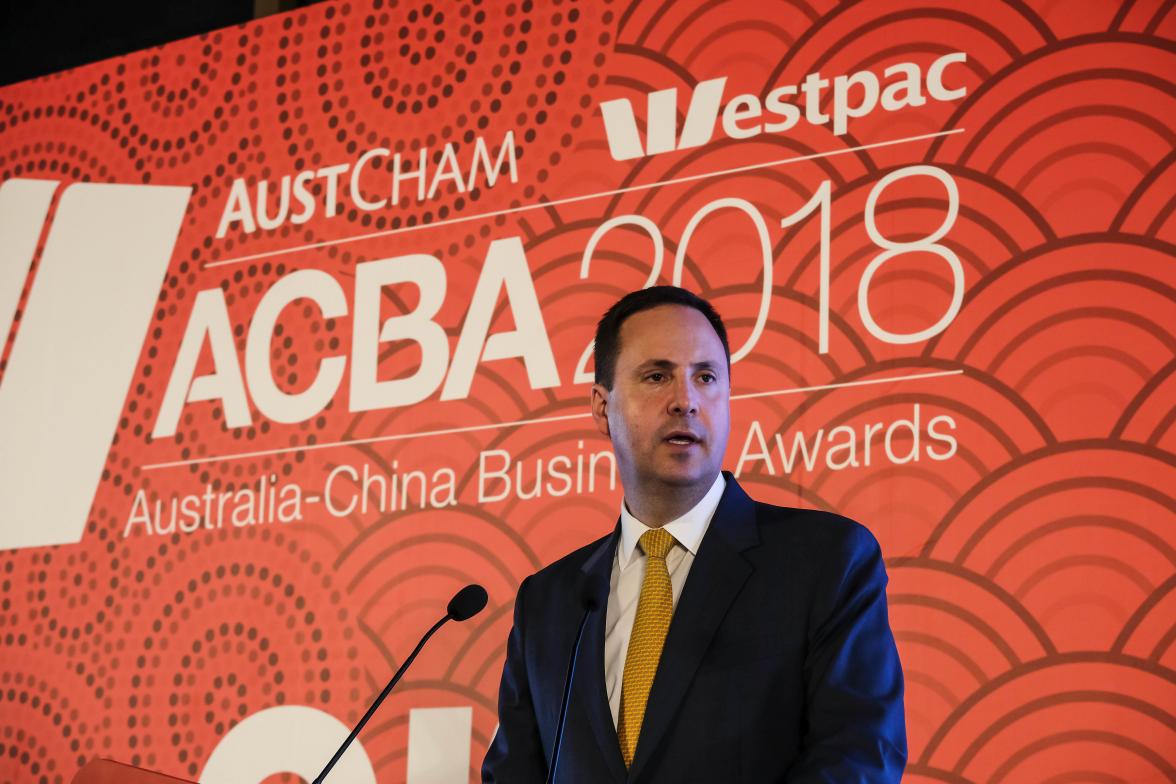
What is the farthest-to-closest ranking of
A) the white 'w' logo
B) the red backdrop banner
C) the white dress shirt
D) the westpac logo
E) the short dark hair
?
the westpac logo → the white 'w' logo → the red backdrop banner → the short dark hair → the white dress shirt

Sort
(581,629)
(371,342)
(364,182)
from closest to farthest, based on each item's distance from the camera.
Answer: (581,629) < (371,342) < (364,182)

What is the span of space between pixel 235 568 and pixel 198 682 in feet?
1.22

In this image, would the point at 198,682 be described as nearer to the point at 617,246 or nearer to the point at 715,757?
the point at 617,246

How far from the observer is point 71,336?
519cm

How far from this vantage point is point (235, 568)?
4.64 m

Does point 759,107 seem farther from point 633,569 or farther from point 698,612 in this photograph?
point 698,612

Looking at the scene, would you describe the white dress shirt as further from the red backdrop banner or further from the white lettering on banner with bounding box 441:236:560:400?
the white lettering on banner with bounding box 441:236:560:400

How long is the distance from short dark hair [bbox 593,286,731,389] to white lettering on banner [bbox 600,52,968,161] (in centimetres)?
117

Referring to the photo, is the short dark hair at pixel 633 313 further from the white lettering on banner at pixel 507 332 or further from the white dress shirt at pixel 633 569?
the white lettering on banner at pixel 507 332

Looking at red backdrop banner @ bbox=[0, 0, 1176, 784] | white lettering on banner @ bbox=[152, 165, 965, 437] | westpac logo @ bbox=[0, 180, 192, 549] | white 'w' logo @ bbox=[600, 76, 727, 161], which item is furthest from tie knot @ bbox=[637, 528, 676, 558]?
westpac logo @ bbox=[0, 180, 192, 549]

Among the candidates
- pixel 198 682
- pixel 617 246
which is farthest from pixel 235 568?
pixel 617 246

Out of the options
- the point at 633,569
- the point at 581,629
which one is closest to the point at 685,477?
the point at 633,569

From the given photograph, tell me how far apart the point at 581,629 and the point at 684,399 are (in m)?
0.53

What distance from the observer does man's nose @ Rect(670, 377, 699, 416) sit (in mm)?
2750
